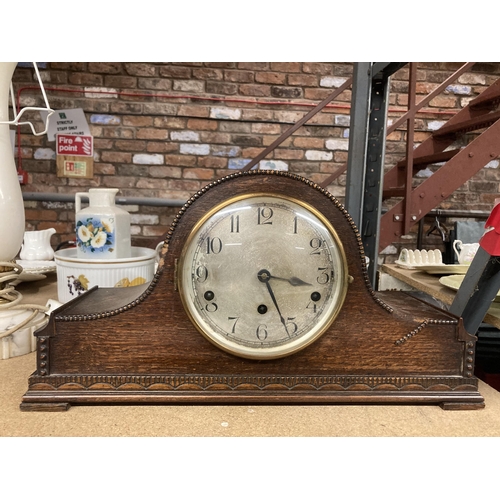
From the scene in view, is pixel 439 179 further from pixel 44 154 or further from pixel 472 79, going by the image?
pixel 44 154

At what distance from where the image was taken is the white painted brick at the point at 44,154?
2395mm

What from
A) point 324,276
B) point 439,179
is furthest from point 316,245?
point 439,179

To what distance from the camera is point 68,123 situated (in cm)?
236

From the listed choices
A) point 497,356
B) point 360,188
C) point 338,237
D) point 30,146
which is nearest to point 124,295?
point 338,237

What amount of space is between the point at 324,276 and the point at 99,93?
7.13 ft

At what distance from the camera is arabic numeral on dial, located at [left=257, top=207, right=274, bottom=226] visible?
601mm

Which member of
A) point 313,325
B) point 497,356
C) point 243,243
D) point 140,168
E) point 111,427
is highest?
point 140,168

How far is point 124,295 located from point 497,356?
1.11m

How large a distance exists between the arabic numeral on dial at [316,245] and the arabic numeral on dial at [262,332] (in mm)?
127

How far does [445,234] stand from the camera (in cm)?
235

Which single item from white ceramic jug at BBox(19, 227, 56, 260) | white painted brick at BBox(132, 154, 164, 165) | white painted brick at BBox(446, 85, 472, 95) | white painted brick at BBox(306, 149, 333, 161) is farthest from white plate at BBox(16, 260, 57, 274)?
white painted brick at BBox(446, 85, 472, 95)

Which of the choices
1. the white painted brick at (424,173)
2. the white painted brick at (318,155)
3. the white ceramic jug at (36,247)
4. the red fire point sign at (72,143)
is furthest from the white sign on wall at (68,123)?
the white painted brick at (424,173)

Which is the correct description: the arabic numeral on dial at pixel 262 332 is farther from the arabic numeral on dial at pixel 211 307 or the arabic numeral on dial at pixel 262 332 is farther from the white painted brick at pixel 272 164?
the white painted brick at pixel 272 164

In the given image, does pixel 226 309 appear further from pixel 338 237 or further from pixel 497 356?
pixel 497 356
